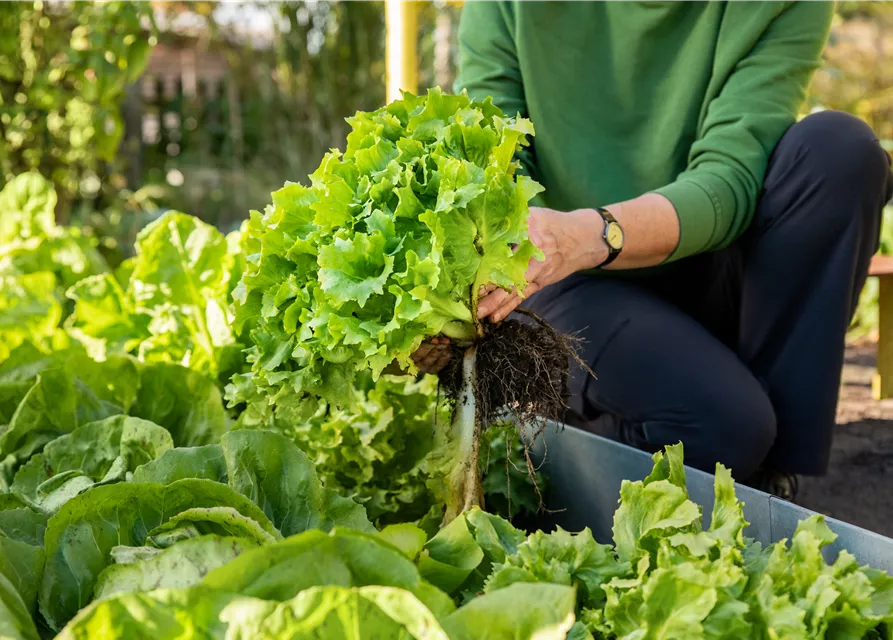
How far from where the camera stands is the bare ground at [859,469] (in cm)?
311

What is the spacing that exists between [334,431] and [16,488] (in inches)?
30.2

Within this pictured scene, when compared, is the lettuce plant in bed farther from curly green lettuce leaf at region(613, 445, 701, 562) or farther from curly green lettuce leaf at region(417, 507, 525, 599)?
curly green lettuce leaf at region(613, 445, 701, 562)

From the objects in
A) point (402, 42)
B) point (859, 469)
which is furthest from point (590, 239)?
point (859, 469)

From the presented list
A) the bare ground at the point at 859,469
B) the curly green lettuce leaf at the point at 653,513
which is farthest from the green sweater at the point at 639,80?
the bare ground at the point at 859,469

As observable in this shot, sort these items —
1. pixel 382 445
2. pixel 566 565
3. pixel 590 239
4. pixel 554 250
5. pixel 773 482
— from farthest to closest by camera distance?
pixel 773 482, pixel 382 445, pixel 590 239, pixel 554 250, pixel 566 565

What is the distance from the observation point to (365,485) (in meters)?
2.29

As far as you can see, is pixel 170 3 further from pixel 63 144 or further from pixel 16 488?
pixel 16 488

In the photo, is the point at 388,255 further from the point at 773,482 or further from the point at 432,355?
the point at 773,482

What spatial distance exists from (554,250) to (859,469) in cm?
235

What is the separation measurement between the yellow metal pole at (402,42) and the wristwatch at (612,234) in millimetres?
1011

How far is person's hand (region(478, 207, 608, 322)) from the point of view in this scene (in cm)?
180

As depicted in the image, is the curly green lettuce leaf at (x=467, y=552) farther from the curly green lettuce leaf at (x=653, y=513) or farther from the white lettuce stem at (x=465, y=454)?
the white lettuce stem at (x=465, y=454)

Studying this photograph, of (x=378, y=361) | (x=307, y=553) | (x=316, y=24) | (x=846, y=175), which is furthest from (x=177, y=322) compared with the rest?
(x=316, y=24)

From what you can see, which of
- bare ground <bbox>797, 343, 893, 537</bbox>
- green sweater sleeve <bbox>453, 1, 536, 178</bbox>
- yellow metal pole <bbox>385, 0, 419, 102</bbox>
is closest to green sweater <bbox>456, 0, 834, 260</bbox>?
green sweater sleeve <bbox>453, 1, 536, 178</bbox>
